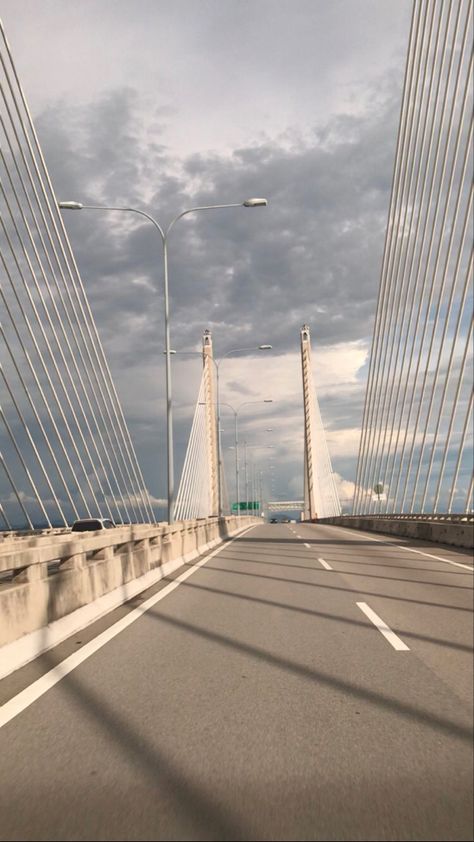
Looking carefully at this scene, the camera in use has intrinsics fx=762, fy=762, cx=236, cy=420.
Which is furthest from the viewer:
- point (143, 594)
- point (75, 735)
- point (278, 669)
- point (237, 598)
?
point (143, 594)

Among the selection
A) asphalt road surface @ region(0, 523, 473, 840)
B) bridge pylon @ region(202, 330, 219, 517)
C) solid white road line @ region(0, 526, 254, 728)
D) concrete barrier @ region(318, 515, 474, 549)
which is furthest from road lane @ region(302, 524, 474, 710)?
bridge pylon @ region(202, 330, 219, 517)

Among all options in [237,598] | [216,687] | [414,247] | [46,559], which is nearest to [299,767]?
[216,687]

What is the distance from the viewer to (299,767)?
13.3 feet

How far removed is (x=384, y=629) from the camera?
8.06 meters

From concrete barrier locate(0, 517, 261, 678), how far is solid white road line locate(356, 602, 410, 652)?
3.27m

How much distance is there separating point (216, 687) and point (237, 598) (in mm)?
5098

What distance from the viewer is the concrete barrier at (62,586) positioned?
6.68m

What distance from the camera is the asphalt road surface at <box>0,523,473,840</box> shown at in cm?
347

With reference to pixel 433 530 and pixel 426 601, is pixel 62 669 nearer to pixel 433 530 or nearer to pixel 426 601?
pixel 426 601

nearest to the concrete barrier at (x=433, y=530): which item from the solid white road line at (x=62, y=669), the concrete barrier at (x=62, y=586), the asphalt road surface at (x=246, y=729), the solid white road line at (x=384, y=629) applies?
the concrete barrier at (x=62, y=586)

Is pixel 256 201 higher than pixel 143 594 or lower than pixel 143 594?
higher

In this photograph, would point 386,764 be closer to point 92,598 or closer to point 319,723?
point 319,723

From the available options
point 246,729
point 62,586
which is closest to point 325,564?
point 62,586

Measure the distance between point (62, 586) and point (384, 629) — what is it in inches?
137
